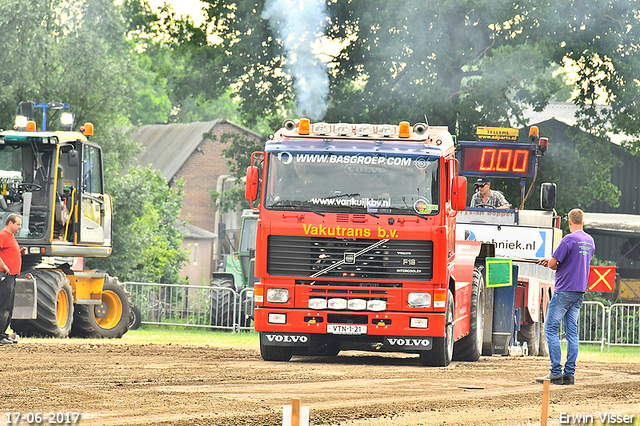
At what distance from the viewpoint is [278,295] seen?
13.4 metres

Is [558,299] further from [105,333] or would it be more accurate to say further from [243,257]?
[243,257]

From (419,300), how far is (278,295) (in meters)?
1.80

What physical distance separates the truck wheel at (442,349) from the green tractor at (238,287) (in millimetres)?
11325

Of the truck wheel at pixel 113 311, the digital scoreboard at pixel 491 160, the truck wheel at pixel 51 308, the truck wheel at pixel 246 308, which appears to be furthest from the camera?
the truck wheel at pixel 246 308

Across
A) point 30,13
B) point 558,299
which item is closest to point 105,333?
point 558,299

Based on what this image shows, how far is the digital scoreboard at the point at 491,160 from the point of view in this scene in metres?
20.7

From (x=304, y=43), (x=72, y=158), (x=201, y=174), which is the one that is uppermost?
(x=304, y=43)

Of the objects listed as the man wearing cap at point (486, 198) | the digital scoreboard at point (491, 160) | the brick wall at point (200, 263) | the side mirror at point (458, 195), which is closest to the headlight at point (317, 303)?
the side mirror at point (458, 195)

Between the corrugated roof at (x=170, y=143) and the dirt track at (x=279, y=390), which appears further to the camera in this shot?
the corrugated roof at (x=170, y=143)

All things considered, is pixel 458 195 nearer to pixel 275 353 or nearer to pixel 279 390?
pixel 275 353

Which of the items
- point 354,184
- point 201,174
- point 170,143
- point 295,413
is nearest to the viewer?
point 295,413

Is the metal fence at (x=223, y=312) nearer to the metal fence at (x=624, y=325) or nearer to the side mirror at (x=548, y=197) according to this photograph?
the metal fence at (x=624, y=325)

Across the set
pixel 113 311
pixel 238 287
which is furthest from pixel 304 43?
pixel 113 311

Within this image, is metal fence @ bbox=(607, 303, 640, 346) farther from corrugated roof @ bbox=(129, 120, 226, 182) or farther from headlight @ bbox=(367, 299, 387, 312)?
corrugated roof @ bbox=(129, 120, 226, 182)
